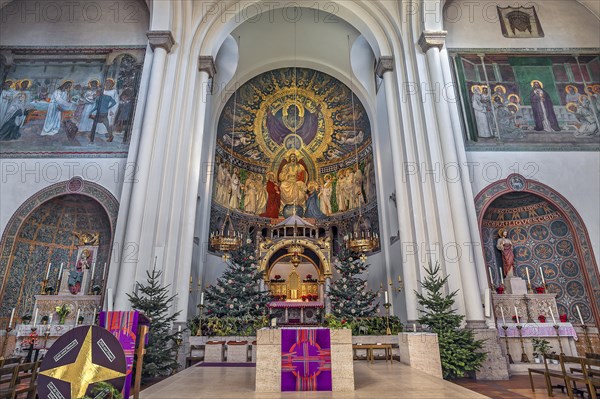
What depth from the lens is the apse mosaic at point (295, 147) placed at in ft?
54.4

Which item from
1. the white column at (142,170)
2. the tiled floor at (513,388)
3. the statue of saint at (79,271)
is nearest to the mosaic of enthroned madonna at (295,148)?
the white column at (142,170)

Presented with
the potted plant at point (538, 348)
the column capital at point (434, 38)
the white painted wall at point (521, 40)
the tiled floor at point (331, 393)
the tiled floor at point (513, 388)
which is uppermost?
the white painted wall at point (521, 40)

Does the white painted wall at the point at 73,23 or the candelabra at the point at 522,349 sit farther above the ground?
the white painted wall at the point at 73,23

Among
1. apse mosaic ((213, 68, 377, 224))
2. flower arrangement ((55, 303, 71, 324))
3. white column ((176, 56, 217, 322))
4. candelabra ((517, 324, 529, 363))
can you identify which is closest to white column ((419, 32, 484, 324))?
candelabra ((517, 324, 529, 363))

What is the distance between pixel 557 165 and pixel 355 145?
28.0 ft

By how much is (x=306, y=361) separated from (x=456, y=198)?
6140 mm

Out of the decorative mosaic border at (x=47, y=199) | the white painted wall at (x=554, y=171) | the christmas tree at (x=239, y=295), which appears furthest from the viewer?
the christmas tree at (x=239, y=295)

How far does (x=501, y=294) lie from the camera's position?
374 inches

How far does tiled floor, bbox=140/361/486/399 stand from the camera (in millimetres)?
4390

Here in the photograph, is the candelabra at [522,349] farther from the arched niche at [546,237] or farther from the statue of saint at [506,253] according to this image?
the arched niche at [546,237]

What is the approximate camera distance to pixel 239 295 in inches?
468

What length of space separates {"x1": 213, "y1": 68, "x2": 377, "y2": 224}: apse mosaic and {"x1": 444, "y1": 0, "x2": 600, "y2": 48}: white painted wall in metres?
5.44

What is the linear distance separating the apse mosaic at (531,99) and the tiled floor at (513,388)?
631 centimetres

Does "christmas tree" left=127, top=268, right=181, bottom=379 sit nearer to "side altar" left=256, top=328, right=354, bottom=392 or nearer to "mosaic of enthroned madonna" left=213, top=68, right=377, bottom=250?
"side altar" left=256, top=328, right=354, bottom=392
